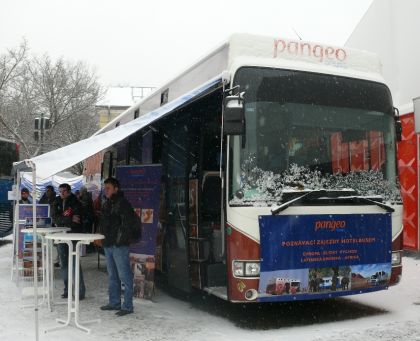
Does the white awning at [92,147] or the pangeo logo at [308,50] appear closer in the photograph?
the white awning at [92,147]

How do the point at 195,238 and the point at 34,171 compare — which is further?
the point at 195,238

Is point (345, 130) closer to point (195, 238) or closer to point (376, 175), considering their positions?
point (376, 175)

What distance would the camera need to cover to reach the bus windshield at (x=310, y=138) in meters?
6.25

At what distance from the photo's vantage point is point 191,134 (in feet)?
25.6

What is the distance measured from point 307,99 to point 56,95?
33.5 meters

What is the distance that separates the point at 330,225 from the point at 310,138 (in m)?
1.12

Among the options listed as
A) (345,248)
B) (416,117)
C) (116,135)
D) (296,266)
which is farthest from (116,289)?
(416,117)

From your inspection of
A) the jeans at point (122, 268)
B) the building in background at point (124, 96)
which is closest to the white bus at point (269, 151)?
the jeans at point (122, 268)

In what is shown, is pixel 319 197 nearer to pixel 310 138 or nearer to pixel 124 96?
pixel 310 138

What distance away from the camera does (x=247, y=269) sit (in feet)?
20.3

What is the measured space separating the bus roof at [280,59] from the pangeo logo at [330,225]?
198cm

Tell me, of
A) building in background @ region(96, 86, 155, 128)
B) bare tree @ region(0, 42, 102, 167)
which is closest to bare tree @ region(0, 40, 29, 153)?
bare tree @ region(0, 42, 102, 167)

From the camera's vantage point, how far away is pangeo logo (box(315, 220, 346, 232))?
21.2ft

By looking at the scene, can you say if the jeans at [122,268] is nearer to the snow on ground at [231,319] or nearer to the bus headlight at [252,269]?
the snow on ground at [231,319]
